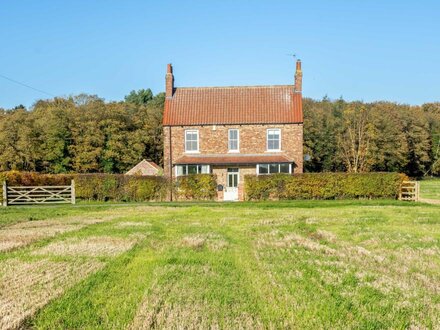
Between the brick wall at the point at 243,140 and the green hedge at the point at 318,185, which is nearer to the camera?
the green hedge at the point at 318,185

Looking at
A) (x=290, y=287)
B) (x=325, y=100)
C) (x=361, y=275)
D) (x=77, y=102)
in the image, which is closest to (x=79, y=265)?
(x=290, y=287)

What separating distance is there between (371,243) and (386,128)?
208ft

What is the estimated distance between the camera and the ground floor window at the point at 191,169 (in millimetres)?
35000

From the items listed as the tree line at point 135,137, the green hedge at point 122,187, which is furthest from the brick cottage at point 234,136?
the tree line at point 135,137

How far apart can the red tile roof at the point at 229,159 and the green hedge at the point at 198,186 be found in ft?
7.99

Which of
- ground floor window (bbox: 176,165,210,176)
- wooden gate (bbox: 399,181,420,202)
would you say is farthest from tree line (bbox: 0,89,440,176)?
ground floor window (bbox: 176,165,210,176)

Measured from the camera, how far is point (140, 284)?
751 cm

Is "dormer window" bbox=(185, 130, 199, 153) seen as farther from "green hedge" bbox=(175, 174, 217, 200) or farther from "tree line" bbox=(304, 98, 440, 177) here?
"tree line" bbox=(304, 98, 440, 177)

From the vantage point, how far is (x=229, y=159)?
116 feet

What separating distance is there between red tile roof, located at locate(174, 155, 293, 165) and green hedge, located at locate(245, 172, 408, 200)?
3273 mm

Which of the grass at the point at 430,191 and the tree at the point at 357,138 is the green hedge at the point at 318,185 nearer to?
the grass at the point at 430,191

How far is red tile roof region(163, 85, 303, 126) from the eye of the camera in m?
36.6

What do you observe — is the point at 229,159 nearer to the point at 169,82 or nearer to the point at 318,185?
the point at 318,185

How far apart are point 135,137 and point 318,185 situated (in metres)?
40.2
